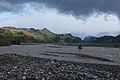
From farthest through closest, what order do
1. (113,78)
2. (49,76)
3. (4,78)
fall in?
(113,78) → (49,76) → (4,78)

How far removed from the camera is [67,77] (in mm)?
29719

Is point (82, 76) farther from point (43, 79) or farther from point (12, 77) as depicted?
point (12, 77)

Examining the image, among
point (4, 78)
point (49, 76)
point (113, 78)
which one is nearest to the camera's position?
point (4, 78)

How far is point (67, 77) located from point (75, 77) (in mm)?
906

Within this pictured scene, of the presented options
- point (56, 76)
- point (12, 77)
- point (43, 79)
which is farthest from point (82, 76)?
point (12, 77)

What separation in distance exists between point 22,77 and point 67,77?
5.03 meters

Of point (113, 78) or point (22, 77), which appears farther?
point (113, 78)

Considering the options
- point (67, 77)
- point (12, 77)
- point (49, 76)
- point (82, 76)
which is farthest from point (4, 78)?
point (82, 76)

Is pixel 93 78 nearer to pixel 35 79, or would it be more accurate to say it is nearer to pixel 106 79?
pixel 106 79

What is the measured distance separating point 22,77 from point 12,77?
1.02m

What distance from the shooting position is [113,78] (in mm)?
32000

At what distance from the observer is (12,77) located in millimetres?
27797

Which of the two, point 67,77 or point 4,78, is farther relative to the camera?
point 67,77

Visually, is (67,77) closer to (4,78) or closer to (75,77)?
(75,77)
